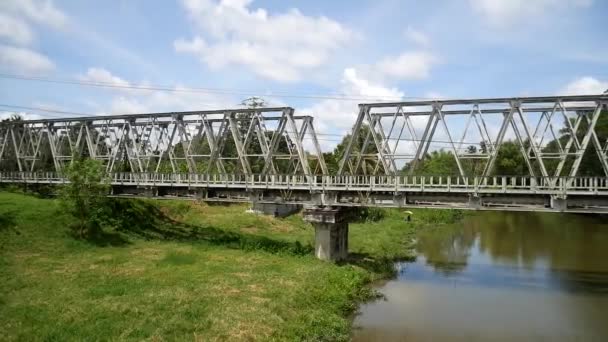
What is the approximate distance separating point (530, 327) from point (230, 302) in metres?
13.0

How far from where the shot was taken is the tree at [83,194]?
2984 cm

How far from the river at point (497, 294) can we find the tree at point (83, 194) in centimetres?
1998

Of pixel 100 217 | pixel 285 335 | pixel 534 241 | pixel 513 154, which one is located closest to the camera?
pixel 285 335

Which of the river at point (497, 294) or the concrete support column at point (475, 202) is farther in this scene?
the concrete support column at point (475, 202)

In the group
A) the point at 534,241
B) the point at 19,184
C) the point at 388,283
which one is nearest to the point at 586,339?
the point at 388,283

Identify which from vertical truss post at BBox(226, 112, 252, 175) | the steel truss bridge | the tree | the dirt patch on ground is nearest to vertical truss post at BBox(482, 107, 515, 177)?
the steel truss bridge

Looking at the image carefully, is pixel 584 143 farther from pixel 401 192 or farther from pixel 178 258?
pixel 178 258

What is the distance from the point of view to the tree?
29.8 metres

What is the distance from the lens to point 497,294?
80.4ft

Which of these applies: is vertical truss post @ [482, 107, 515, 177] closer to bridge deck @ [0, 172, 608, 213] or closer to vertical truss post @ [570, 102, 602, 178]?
bridge deck @ [0, 172, 608, 213]

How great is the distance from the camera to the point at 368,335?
18.4 meters

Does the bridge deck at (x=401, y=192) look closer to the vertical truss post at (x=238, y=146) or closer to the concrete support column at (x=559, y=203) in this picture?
the concrete support column at (x=559, y=203)

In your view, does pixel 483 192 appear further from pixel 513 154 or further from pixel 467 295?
pixel 513 154

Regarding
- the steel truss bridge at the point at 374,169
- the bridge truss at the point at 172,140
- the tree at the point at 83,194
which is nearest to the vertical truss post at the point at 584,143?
the steel truss bridge at the point at 374,169
